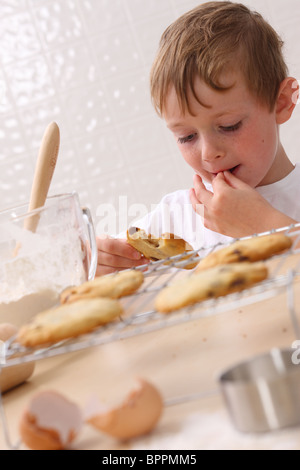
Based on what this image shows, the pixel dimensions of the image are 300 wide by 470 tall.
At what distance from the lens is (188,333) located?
0.71 metres

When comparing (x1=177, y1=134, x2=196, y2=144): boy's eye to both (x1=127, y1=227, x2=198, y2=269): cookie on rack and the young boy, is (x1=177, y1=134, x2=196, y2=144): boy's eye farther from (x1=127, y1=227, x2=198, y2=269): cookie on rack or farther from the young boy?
(x1=127, y1=227, x2=198, y2=269): cookie on rack

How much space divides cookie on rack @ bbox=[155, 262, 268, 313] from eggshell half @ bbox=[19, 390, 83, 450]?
0.13 metres

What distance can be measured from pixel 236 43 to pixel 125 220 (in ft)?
5.21

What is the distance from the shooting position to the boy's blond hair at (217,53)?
1.29 metres

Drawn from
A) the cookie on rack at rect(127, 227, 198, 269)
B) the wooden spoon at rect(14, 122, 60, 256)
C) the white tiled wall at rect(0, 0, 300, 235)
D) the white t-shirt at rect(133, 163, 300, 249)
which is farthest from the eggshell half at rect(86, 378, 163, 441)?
the white tiled wall at rect(0, 0, 300, 235)

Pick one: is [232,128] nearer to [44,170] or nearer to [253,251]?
[44,170]

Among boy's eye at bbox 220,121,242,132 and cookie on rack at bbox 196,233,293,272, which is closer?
cookie on rack at bbox 196,233,293,272

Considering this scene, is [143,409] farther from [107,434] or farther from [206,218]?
[206,218]

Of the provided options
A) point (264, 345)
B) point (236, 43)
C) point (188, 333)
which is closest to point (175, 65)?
point (236, 43)

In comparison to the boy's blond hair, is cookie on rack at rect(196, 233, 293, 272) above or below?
below

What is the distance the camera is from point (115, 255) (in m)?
1.31

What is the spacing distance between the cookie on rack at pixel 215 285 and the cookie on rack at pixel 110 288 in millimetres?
122

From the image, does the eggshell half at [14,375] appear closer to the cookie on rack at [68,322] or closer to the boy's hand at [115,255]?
the cookie on rack at [68,322]

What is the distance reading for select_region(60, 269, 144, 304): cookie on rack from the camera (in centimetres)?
67
